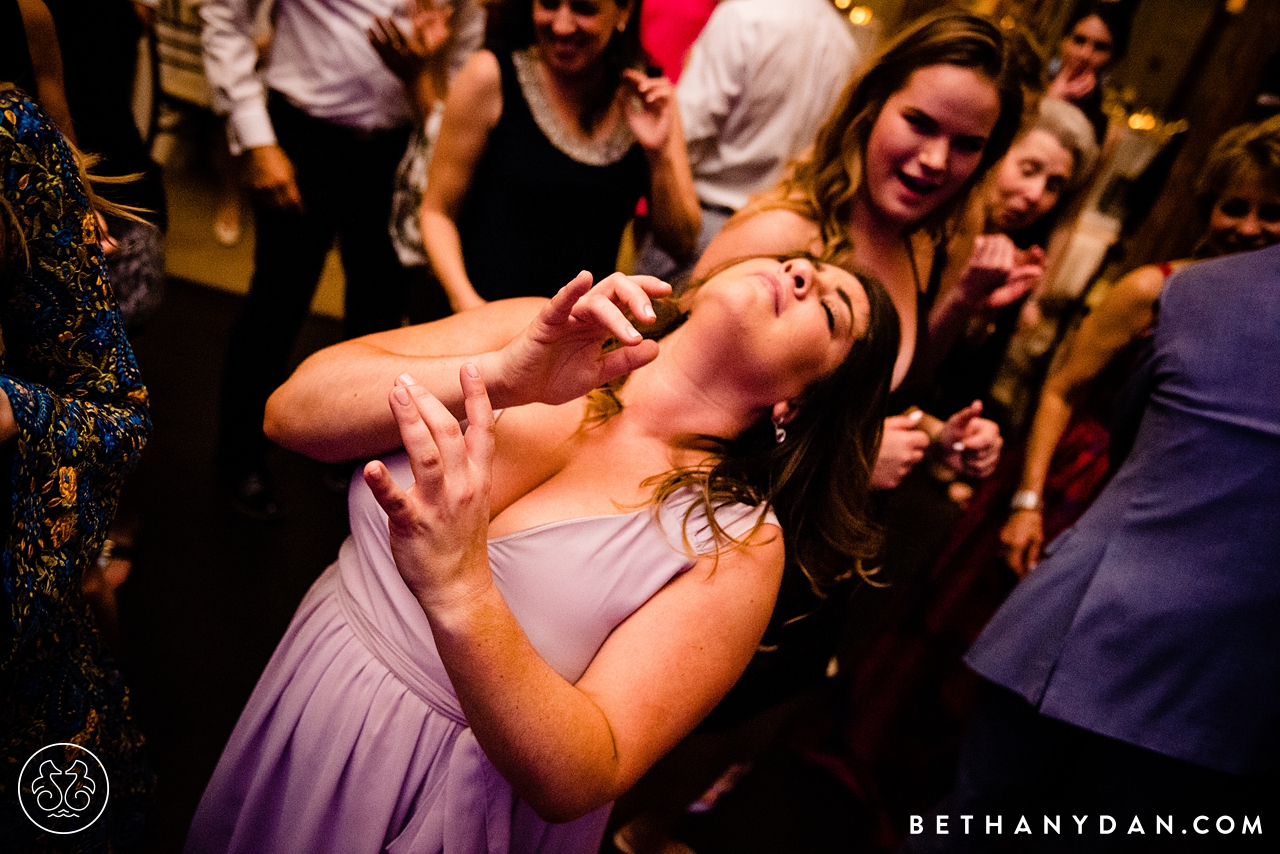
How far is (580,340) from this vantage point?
3.18 ft

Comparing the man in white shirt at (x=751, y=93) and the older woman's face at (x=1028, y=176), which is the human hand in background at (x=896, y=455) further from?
the older woman's face at (x=1028, y=176)

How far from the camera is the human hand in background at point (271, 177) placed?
209cm

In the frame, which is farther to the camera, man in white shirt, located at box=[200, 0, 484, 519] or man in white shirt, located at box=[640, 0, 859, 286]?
man in white shirt, located at box=[640, 0, 859, 286]

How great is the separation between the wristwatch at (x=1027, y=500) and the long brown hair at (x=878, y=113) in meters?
0.70

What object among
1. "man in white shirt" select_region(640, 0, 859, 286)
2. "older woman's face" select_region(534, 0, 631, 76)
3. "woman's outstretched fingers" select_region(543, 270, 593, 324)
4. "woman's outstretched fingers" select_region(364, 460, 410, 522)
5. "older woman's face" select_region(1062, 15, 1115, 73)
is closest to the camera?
"woman's outstretched fingers" select_region(364, 460, 410, 522)

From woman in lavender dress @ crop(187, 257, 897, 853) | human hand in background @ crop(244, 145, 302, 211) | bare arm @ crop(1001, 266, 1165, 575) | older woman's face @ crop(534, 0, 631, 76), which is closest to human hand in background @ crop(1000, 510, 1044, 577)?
bare arm @ crop(1001, 266, 1165, 575)

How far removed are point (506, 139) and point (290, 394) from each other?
2.94ft

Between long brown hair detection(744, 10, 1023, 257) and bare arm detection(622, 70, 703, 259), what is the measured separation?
251 millimetres

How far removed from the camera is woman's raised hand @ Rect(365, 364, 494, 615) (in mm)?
745

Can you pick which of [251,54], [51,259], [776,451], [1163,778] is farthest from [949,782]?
[251,54]

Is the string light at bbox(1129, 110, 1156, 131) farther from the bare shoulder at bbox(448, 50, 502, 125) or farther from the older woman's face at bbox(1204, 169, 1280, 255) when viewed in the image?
the bare shoulder at bbox(448, 50, 502, 125)

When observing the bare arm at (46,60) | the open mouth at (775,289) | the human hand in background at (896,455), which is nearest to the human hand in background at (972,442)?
the human hand in background at (896,455)

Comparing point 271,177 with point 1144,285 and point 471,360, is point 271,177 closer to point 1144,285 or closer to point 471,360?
point 471,360

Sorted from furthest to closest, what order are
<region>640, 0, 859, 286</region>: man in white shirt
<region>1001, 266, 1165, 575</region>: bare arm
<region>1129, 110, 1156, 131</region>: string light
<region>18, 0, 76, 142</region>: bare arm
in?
<region>1129, 110, 1156, 131</region>: string light
<region>640, 0, 859, 286</region>: man in white shirt
<region>1001, 266, 1165, 575</region>: bare arm
<region>18, 0, 76, 142</region>: bare arm
